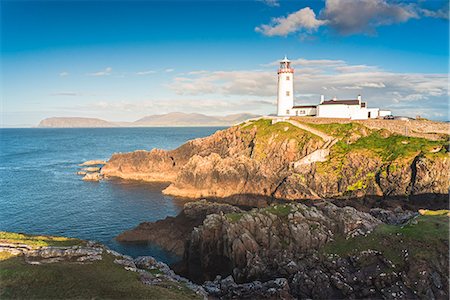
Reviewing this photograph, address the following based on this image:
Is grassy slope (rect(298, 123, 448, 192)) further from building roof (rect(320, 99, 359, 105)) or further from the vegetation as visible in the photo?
building roof (rect(320, 99, 359, 105))

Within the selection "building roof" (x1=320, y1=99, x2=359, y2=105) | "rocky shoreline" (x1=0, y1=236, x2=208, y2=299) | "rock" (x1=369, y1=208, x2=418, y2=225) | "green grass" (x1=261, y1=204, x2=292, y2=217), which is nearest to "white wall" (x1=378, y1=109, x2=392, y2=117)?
"building roof" (x1=320, y1=99, x2=359, y2=105)

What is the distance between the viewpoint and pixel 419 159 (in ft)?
201

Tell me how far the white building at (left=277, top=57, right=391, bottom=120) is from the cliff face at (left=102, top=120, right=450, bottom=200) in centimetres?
589

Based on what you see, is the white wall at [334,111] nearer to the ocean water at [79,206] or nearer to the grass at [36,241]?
the ocean water at [79,206]

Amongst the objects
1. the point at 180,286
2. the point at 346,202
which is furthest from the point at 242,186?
the point at 180,286

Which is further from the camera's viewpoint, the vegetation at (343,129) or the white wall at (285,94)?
the white wall at (285,94)

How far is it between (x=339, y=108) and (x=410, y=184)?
30411mm

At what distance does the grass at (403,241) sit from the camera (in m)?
30.7

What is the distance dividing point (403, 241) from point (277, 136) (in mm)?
53445

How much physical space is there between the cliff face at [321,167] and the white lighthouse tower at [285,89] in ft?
31.3

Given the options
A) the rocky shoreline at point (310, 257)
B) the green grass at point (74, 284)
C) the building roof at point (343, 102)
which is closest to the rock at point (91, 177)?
the rocky shoreline at point (310, 257)

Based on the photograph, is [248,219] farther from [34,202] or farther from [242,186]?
[34,202]

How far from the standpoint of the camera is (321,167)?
2813 inches

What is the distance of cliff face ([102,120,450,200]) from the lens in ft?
203
